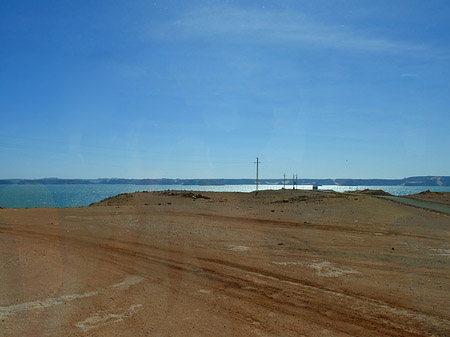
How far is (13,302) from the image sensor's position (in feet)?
22.9

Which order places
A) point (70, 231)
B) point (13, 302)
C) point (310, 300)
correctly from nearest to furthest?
point (13, 302), point (310, 300), point (70, 231)

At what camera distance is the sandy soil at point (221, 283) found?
618cm

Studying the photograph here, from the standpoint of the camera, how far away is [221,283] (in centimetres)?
855

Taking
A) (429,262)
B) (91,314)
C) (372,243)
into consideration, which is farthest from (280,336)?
(372,243)

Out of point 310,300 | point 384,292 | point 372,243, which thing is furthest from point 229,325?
point 372,243

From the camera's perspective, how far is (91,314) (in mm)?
6500

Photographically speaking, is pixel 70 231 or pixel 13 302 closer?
pixel 13 302

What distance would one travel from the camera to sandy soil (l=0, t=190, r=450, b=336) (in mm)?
6176

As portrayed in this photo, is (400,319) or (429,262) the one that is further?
(429,262)

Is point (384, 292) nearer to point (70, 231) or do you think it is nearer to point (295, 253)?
point (295, 253)

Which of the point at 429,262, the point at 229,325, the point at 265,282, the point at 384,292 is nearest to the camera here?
the point at 229,325

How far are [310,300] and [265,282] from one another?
4.70 ft

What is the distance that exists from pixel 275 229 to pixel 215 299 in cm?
1102

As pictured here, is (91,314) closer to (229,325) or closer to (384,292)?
(229,325)
